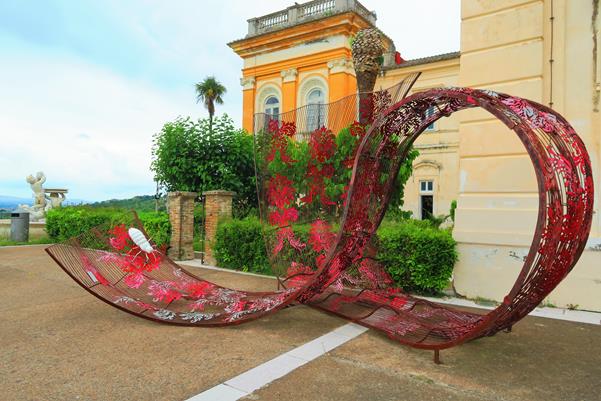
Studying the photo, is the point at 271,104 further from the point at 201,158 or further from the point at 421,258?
the point at 421,258

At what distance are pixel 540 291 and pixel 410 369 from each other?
4.04 ft

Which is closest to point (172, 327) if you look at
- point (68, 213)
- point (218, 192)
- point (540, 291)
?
point (540, 291)

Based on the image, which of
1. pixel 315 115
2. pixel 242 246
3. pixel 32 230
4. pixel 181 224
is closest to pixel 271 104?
pixel 32 230

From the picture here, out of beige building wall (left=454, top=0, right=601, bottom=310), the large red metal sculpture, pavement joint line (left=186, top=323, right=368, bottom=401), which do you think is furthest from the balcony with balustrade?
pavement joint line (left=186, top=323, right=368, bottom=401)

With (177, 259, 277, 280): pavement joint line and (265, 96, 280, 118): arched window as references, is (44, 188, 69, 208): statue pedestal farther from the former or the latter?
(177, 259, 277, 280): pavement joint line

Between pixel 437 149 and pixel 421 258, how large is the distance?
13.0 metres

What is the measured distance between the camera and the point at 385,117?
461cm

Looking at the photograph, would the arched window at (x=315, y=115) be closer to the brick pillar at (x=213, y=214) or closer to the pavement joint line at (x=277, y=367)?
the pavement joint line at (x=277, y=367)

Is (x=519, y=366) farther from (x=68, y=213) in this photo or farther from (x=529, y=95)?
(x=68, y=213)

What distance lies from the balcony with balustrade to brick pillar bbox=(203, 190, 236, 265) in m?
12.2

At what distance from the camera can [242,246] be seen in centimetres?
869

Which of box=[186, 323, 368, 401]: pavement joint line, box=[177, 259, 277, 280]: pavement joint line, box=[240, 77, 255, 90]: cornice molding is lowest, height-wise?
box=[177, 259, 277, 280]: pavement joint line

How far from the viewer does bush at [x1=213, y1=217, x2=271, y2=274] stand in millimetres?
8375

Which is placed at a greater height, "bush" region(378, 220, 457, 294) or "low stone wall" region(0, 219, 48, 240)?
"bush" region(378, 220, 457, 294)
